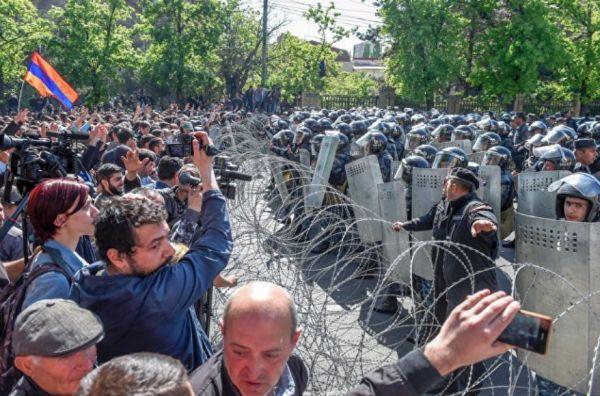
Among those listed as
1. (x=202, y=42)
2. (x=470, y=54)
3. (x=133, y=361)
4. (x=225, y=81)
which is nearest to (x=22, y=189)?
(x=133, y=361)

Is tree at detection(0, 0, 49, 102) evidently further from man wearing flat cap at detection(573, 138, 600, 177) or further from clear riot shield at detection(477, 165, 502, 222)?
clear riot shield at detection(477, 165, 502, 222)

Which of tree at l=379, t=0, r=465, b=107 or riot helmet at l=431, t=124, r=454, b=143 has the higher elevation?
tree at l=379, t=0, r=465, b=107

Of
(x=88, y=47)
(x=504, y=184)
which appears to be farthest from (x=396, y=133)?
(x=88, y=47)

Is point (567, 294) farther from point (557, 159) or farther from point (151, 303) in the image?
point (557, 159)

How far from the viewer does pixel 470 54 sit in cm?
3075

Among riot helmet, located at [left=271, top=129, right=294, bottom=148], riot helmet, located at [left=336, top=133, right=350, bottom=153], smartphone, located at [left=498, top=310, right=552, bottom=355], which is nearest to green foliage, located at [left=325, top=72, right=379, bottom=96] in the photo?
riot helmet, located at [left=271, top=129, right=294, bottom=148]

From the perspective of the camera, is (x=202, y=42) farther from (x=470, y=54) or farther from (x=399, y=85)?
(x=470, y=54)

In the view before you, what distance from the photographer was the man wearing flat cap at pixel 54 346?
2031mm

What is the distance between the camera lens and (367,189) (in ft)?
24.6

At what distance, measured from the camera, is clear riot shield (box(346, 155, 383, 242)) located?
7.32 m

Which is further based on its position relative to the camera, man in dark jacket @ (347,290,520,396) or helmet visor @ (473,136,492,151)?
helmet visor @ (473,136,492,151)

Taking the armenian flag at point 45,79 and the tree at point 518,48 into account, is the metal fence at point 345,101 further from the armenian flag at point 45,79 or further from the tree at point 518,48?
the armenian flag at point 45,79

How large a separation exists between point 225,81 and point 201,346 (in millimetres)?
38115

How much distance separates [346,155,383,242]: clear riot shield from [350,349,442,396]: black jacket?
210 inches
